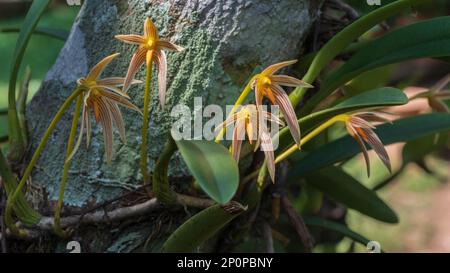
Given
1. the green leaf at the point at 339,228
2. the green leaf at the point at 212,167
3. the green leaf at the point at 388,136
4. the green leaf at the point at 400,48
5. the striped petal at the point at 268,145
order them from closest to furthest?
1. the green leaf at the point at 212,167
2. the striped petal at the point at 268,145
3. the green leaf at the point at 400,48
4. the green leaf at the point at 388,136
5. the green leaf at the point at 339,228

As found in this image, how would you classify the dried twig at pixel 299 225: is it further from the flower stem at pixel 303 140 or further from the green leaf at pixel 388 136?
the flower stem at pixel 303 140

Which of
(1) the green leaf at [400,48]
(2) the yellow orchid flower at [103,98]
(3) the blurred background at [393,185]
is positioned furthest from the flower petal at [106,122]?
(3) the blurred background at [393,185]

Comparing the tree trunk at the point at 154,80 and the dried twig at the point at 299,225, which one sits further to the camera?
the dried twig at the point at 299,225

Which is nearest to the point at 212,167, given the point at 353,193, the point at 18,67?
the point at 18,67

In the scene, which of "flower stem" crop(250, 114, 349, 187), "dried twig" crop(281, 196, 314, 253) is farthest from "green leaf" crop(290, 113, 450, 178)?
"flower stem" crop(250, 114, 349, 187)

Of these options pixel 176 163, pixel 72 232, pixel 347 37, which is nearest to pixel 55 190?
pixel 72 232
